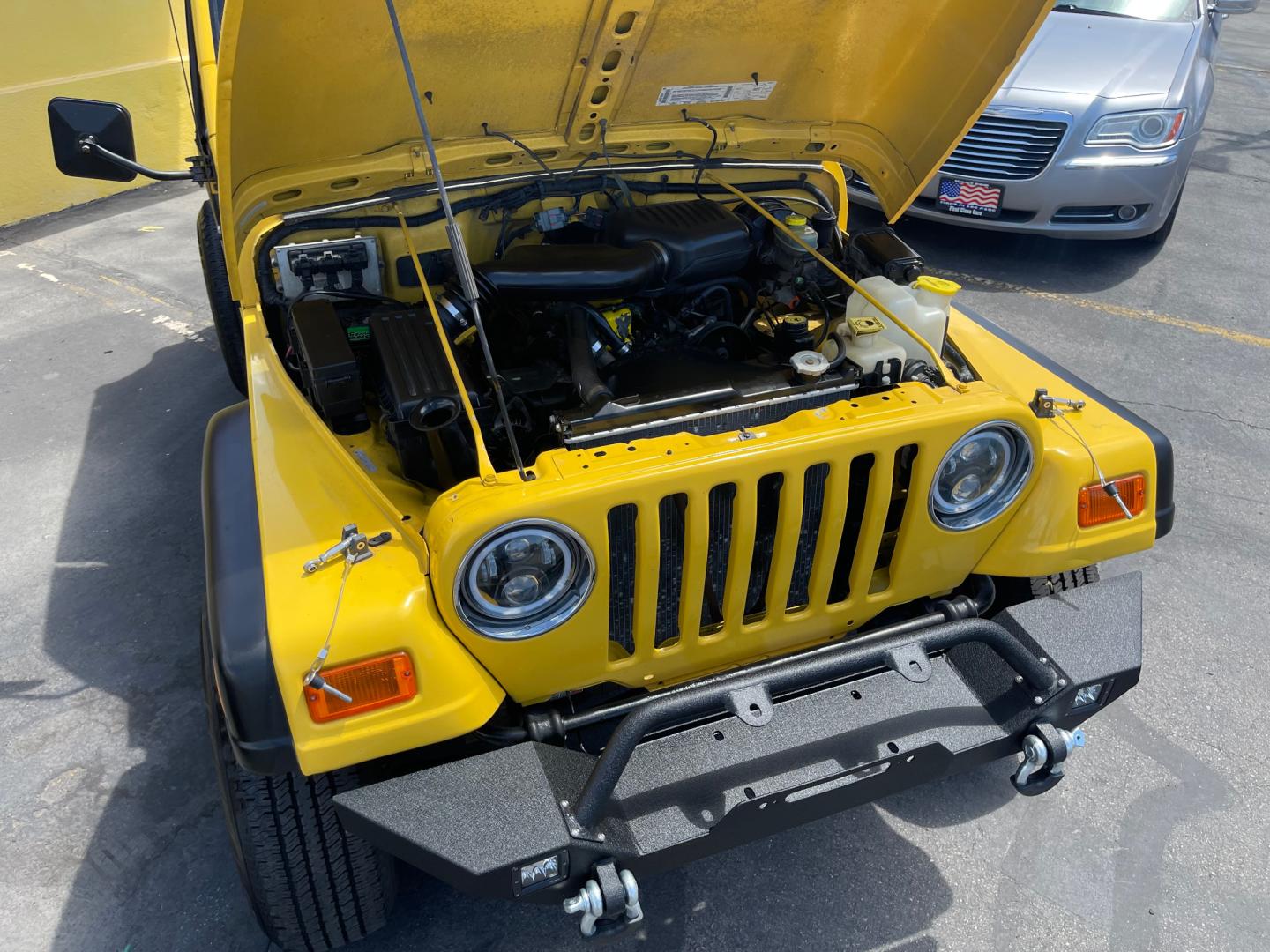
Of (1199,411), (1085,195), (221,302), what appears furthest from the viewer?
(1085,195)

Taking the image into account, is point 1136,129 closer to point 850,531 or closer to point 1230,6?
point 1230,6

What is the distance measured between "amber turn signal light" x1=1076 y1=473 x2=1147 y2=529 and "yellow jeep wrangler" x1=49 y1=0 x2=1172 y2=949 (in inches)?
0.4

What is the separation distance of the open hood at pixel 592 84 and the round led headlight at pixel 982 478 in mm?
1157

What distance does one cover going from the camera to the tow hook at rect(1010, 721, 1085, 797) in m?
1.90

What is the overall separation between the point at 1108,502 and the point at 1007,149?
4.08 meters

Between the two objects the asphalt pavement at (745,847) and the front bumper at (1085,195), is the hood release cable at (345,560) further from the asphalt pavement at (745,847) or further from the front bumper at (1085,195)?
the front bumper at (1085,195)

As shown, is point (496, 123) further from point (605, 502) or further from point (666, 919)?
point (666, 919)

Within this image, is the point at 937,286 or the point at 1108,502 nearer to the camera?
the point at 1108,502

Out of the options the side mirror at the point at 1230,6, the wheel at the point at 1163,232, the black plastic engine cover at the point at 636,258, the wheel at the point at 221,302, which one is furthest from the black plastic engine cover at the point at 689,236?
the side mirror at the point at 1230,6

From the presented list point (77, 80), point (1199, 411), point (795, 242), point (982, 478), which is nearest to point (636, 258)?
point (795, 242)

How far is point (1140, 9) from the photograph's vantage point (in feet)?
19.5

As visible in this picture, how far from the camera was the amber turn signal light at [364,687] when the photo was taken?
1667 millimetres

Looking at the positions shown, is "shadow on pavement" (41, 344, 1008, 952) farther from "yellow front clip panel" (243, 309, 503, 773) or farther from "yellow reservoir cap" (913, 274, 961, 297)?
"yellow reservoir cap" (913, 274, 961, 297)

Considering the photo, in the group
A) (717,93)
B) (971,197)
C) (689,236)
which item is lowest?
(971,197)
